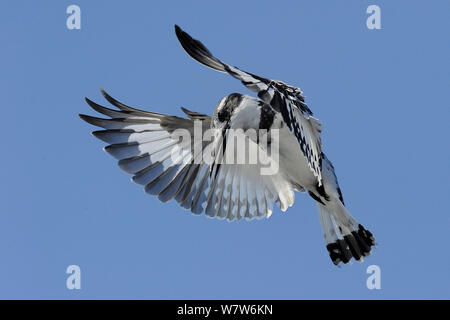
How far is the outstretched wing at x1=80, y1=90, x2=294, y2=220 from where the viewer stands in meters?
7.71

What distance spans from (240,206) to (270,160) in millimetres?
754

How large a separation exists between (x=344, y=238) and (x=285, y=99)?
2.27 meters

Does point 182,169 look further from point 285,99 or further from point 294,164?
point 285,99

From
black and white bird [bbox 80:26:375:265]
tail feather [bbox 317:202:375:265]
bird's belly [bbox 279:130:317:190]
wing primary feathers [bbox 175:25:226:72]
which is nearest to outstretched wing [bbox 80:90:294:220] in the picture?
black and white bird [bbox 80:26:375:265]

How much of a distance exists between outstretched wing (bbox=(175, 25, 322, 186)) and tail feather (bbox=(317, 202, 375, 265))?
0.73 metres

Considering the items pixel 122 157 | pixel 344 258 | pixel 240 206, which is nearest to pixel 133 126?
pixel 122 157

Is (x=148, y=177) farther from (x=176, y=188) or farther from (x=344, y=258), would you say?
(x=344, y=258)

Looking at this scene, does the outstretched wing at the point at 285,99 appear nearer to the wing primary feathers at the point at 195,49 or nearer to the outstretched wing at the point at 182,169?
the wing primary feathers at the point at 195,49

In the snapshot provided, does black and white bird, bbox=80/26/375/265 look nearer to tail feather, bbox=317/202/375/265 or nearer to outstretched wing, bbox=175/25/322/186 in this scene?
tail feather, bbox=317/202/375/265

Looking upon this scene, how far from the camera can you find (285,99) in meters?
6.29

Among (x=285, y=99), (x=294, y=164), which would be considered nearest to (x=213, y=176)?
(x=294, y=164)

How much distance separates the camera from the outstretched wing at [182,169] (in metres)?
7.71

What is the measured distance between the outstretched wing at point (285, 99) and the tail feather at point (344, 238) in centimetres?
73

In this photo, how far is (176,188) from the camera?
784 cm
